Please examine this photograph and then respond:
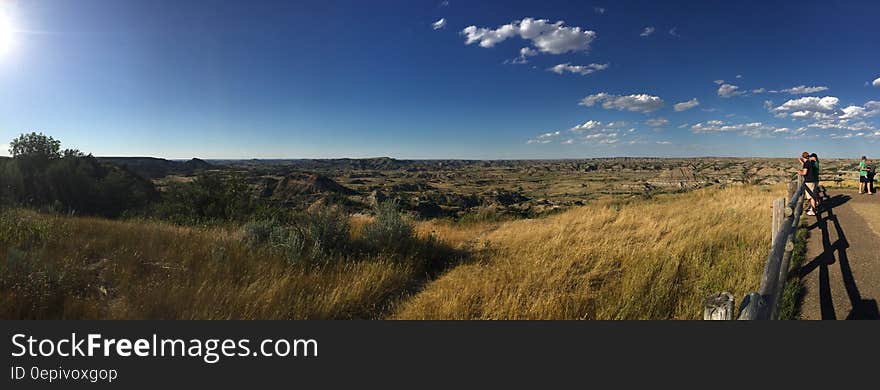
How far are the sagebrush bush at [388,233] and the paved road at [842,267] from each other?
6.11m

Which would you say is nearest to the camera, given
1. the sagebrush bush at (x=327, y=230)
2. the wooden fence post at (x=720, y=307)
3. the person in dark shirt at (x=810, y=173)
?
the wooden fence post at (x=720, y=307)

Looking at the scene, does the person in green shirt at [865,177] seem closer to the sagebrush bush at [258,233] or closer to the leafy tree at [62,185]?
the sagebrush bush at [258,233]

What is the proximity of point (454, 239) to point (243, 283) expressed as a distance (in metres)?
5.64

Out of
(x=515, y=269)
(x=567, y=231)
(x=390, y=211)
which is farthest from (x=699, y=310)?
(x=390, y=211)

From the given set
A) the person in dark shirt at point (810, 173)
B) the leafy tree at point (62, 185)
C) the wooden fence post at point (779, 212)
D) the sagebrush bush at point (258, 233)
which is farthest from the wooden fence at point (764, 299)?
the leafy tree at point (62, 185)

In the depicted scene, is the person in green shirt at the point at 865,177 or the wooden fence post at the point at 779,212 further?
the person in green shirt at the point at 865,177

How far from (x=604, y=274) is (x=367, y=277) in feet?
12.0

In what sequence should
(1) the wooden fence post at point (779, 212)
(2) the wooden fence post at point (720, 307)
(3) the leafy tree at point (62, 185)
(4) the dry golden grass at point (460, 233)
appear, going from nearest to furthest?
(2) the wooden fence post at point (720, 307)
(1) the wooden fence post at point (779, 212)
(4) the dry golden grass at point (460, 233)
(3) the leafy tree at point (62, 185)

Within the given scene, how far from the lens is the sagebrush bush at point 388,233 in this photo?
725 cm

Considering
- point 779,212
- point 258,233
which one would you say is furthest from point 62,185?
point 779,212

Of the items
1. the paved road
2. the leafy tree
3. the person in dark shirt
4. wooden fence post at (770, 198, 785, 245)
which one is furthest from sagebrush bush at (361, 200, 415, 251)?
the leafy tree

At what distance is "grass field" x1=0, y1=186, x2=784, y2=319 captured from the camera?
159 inches

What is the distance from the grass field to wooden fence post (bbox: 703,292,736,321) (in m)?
1.56

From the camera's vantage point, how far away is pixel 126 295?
4152mm
